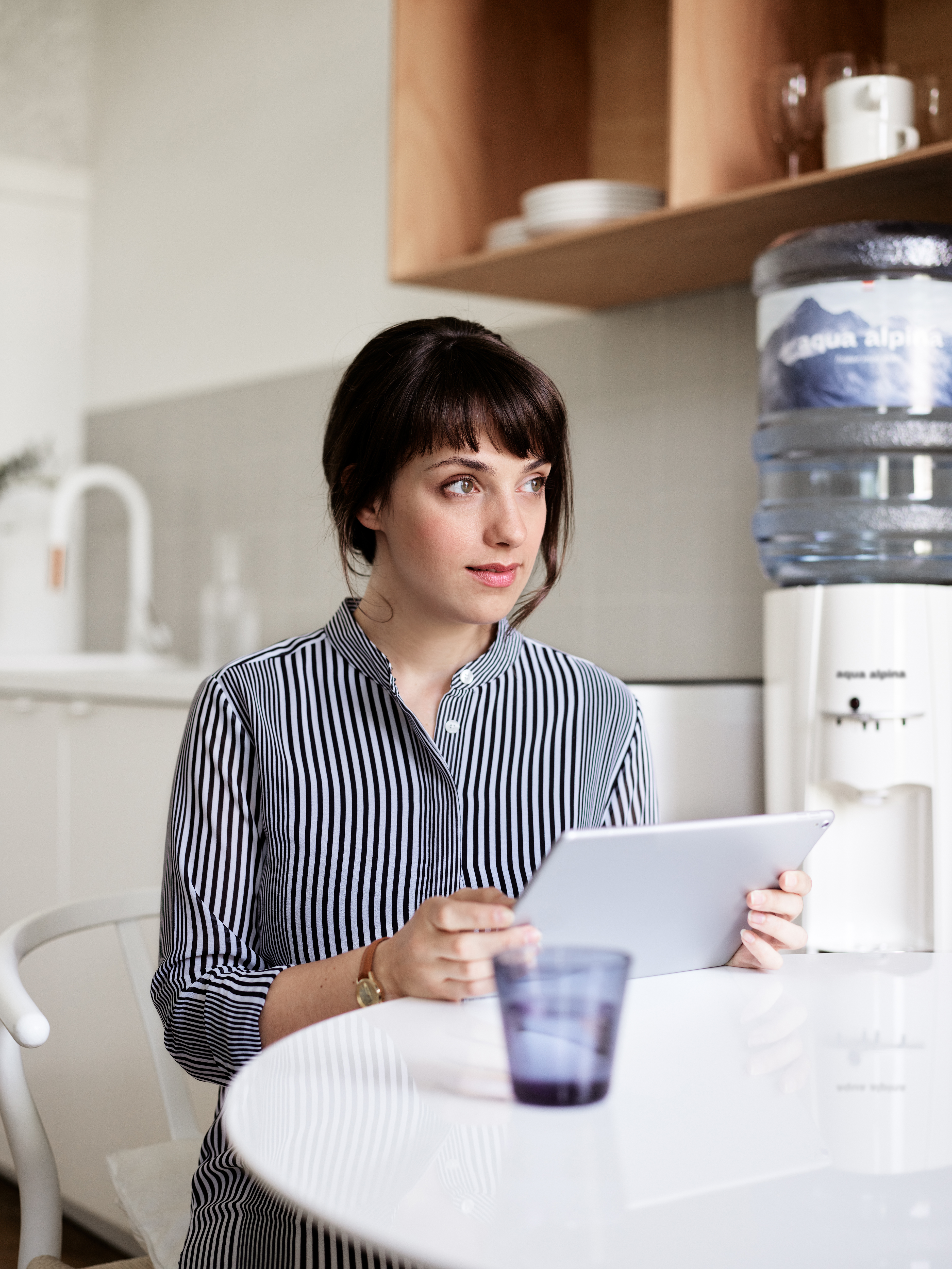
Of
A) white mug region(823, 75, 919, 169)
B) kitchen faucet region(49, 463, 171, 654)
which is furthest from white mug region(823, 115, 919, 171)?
kitchen faucet region(49, 463, 171, 654)

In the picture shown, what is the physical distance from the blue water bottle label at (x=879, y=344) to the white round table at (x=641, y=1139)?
0.74m

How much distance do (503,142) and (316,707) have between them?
1.30 meters

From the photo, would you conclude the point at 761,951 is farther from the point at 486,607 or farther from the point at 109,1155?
the point at 109,1155

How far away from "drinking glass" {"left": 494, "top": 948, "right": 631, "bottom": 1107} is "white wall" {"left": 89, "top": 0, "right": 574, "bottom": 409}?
185cm

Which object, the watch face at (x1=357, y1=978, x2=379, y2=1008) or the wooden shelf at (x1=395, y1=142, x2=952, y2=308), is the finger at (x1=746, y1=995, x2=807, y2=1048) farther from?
the wooden shelf at (x1=395, y1=142, x2=952, y2=308)

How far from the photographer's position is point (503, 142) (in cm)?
216

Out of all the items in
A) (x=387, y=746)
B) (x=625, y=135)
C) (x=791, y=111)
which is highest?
(x=625, y=135)


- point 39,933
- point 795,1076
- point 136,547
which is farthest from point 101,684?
point 795,1076

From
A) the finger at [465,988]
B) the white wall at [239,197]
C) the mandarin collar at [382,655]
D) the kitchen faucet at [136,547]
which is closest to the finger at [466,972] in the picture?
the finger at [465,988]

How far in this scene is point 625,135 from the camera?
223cm

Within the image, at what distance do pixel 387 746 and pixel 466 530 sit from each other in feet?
0.65

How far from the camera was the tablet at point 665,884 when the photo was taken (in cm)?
79

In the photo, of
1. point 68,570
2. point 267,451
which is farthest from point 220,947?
point 68,570

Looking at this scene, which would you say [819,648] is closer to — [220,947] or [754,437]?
[754,437]
